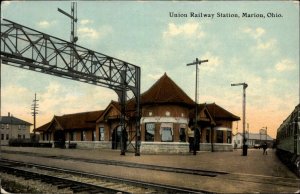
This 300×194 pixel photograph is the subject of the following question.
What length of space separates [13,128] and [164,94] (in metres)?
60.2

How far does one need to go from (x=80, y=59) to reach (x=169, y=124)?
14133 millimetres

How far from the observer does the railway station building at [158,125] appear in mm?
32594

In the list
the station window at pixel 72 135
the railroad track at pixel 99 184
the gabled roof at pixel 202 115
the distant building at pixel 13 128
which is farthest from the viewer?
the distant building at pixel 13 128

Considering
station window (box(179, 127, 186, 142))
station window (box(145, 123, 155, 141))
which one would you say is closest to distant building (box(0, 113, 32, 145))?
station window (box(145, 123, 155, 141))

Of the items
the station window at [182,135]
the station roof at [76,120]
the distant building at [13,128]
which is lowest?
the distant building at [13,128]

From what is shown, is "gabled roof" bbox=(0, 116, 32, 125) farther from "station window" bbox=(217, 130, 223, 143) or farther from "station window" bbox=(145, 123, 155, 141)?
"station window" bbox=(145, 123, 155, 141)

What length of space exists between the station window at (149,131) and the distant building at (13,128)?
5532 centimetres

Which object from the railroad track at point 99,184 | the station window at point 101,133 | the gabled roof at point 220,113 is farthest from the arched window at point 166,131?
the railroad track at point 99,184

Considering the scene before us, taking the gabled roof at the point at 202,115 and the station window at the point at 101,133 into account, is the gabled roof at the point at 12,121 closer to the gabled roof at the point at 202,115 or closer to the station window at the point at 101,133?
the station window at the point at 101,133

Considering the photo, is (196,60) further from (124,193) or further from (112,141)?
(124,193)

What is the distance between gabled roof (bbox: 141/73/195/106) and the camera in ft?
108

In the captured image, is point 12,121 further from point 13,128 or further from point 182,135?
point 182,135

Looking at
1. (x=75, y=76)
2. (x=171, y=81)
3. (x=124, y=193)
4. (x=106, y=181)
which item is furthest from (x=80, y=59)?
(x=171, y=81)

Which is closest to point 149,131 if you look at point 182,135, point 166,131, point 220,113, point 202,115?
point 166,131
